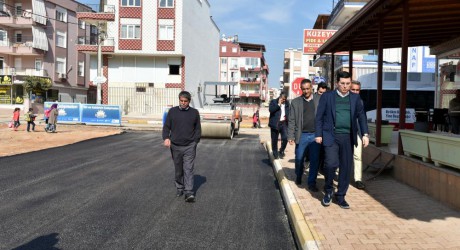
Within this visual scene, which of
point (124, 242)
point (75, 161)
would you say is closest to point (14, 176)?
point (75, 161)

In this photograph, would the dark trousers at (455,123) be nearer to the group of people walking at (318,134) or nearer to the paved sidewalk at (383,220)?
the paved sidewalk at (383,220)

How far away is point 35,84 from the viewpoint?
44062mm

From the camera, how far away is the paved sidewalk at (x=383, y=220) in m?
4.61

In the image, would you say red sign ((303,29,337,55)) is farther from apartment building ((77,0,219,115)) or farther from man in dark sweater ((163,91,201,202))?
apartment building ((77,0,219,115))

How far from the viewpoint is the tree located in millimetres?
43875

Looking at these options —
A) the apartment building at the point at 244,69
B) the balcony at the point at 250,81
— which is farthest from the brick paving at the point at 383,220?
the balcony at the point at 250,81

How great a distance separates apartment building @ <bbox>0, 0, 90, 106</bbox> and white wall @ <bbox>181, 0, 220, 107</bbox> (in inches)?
631

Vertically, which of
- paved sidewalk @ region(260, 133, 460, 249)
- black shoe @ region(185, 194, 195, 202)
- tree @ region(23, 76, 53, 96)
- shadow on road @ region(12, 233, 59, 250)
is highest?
tree @ region(23, 76, 53, 96)

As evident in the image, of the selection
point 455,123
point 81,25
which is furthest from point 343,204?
point 81,25

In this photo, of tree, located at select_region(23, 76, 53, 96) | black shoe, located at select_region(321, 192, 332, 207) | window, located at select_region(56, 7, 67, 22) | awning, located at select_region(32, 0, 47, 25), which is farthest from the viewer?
window, located at select_region(56, 7, 67, 22)

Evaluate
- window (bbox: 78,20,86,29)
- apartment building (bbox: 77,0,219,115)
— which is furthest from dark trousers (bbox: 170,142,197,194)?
window (bbox: 78,20,86,29)

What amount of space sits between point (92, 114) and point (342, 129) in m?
22.2

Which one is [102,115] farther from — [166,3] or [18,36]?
[18,36]

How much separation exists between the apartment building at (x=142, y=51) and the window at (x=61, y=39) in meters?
10.8
